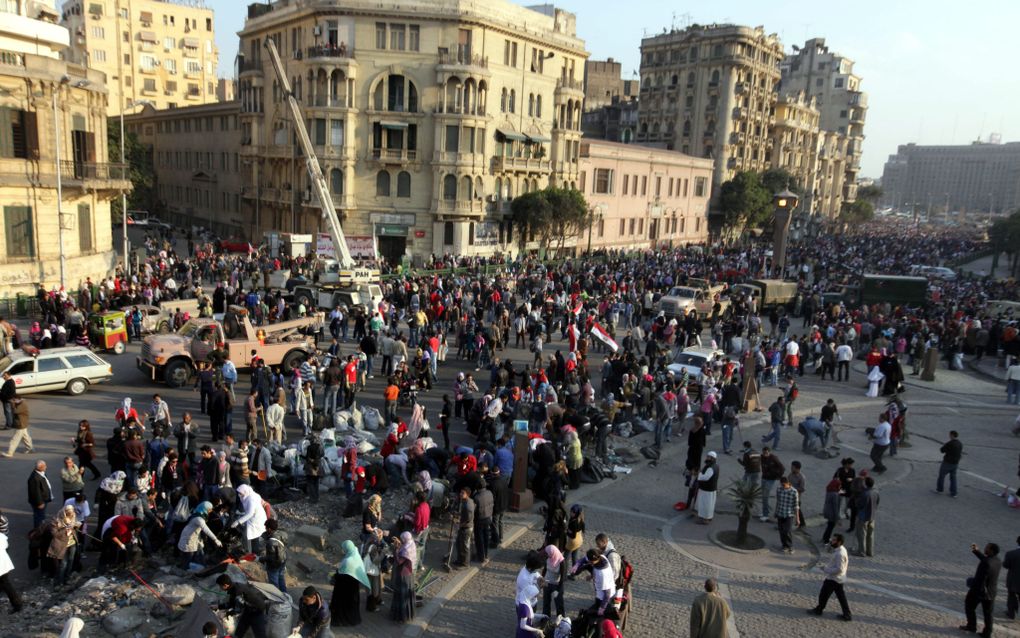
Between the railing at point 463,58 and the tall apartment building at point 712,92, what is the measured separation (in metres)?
37.6

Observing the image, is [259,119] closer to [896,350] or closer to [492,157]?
[492,157]

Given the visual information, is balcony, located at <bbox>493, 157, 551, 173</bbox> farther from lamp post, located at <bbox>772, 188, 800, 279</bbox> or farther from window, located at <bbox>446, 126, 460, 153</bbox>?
lamp post, located at <bbox>772, 188, 800, 279</bbox>

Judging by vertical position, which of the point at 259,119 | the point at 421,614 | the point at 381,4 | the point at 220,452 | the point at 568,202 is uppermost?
the point at 381,4

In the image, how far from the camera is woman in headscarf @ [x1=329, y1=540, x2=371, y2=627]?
9.80m

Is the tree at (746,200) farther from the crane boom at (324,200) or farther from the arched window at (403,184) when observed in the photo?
the crane boom at (324,200)

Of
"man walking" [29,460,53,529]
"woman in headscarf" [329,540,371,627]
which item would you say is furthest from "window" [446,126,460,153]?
"woman in headscarf" [329,540,371,627]

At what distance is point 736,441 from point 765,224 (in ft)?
221

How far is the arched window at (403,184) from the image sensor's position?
48281 millimetres

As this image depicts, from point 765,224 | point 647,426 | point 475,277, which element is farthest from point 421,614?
point 765,224

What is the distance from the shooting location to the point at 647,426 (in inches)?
743

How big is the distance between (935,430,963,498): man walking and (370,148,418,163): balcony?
125 ft

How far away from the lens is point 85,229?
106 feet

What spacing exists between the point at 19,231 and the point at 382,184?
23.1 meters

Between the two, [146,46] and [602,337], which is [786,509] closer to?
[602,337]
